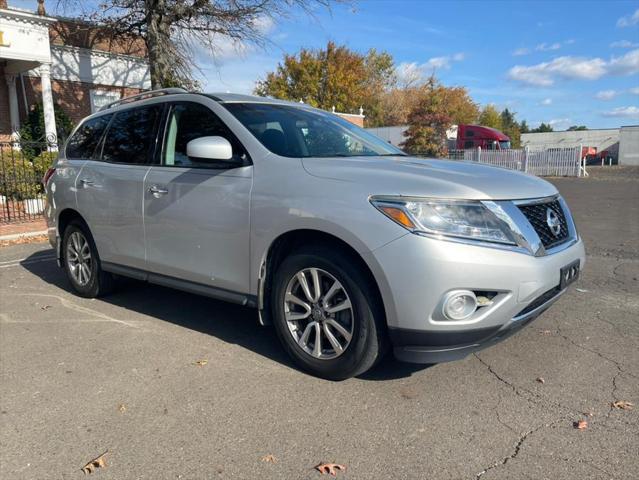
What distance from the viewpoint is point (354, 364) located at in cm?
328

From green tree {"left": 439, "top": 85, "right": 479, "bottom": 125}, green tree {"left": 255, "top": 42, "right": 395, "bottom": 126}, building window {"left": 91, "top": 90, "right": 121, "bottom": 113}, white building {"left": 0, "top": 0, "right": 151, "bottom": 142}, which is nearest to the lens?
white building {"left": 0, "top": 0, "right": 151, "bottom": 142}

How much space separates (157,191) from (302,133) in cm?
128

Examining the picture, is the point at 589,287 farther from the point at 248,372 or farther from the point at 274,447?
the point at 274,447

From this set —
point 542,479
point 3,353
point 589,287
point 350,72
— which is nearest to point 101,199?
point 3,353

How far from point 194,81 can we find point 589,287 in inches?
557

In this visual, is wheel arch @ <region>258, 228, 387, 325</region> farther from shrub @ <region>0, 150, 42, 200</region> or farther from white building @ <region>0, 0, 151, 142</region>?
white building @ <region>0, 0, 151, 142</region>

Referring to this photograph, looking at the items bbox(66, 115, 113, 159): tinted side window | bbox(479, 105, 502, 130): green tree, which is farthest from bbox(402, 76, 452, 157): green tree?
bbox(479, 105, 502, 130): green tree

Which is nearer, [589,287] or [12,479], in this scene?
[12,479]

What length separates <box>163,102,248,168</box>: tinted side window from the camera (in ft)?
13.1

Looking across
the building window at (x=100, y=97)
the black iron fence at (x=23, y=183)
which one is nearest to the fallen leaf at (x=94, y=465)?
the black iron fence at (x=23, y=183)

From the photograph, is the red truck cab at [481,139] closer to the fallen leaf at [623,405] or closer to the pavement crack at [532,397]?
the pavement crack at [532,397]

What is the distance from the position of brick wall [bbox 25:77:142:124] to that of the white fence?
1756cm

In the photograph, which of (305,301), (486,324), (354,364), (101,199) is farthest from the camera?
(101,199)

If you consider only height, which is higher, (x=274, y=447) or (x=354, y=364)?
(x=354, y=364)
